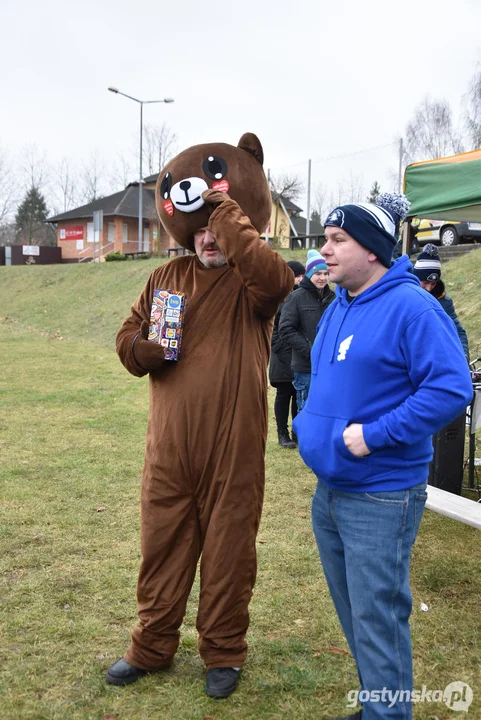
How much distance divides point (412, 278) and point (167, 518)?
1.43m

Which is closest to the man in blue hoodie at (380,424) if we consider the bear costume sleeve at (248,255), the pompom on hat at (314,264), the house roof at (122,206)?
the bear costume sleeve at (248,255)

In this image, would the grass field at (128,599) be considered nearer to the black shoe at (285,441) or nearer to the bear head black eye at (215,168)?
the black shoe at (285,441)

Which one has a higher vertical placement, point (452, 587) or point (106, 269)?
point (106, 269)

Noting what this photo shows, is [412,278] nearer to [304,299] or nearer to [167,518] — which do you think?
[167,518]

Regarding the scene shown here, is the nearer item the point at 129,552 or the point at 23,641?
the point at 23,641

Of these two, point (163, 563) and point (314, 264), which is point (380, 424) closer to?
point (163, 563)

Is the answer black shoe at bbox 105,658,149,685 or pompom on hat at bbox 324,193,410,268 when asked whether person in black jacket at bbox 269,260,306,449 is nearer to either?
black shoe at bbox 105,658,149,685

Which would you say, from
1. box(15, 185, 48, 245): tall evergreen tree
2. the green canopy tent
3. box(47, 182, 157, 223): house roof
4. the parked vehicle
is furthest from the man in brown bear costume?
box(15, 185, 48, 245): tall evergreen tree

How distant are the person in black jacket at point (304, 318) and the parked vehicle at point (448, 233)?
11522mm

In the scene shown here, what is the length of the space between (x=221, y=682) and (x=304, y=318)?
4.01 m

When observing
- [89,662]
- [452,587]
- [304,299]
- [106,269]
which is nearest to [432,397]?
[89,662]

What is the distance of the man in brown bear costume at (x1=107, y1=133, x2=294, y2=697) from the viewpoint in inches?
109

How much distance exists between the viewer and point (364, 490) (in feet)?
7.14

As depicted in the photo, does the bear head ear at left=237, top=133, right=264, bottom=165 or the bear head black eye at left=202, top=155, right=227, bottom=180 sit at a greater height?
the bear head ear at left=237, top=133, right=264, bottom=165
